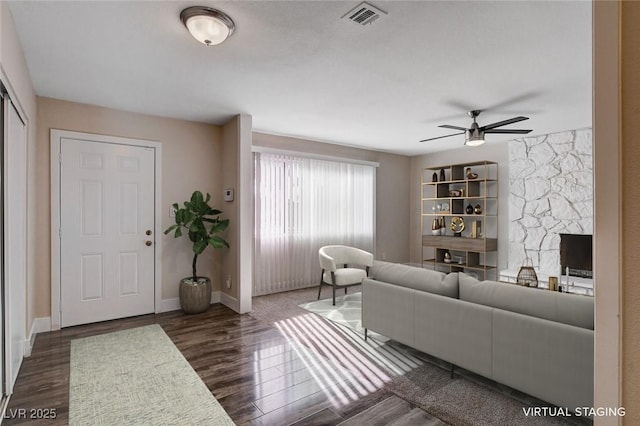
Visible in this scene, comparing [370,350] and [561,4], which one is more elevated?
[561,4]

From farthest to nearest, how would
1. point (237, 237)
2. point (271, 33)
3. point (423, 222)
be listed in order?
point (423, 222) → point (237, 237) → point (271, 33)

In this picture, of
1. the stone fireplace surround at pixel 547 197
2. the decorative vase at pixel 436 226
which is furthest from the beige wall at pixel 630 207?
the decorative vase at pixel 436 226

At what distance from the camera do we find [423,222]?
7.00 meters

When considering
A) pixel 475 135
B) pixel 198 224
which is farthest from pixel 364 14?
pixel 198 224

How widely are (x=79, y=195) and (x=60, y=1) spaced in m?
2.37

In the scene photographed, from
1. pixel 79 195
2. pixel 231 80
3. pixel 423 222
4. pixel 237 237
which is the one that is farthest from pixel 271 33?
pixel 423 222

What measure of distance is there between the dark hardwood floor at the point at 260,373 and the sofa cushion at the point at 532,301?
35.1 inches

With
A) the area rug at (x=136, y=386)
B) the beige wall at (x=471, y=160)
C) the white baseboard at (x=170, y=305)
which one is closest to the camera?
the area rug at (x=136, y=386)

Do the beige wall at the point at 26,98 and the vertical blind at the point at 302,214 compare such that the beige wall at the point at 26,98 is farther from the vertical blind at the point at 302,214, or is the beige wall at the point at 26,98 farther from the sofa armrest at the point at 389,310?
the sofa armrest at the point at 389,310

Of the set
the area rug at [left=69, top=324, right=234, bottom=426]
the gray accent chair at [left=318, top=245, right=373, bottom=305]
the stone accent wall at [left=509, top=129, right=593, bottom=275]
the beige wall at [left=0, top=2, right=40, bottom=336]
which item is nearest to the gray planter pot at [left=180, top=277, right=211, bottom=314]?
the area rug at [left=69, top=324, right=234, bottom=426]

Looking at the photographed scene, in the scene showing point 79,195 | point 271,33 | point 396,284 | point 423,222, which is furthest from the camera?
point 423,222

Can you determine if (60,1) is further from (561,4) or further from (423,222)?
(423,222)

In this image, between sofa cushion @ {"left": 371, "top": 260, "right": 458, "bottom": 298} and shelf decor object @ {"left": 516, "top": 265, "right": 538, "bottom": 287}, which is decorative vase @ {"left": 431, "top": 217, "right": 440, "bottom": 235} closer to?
shelf decor object @ {"left": 516, "top": 265, "right": 538, "bottom": 287}

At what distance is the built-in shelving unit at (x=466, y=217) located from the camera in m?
5.79
